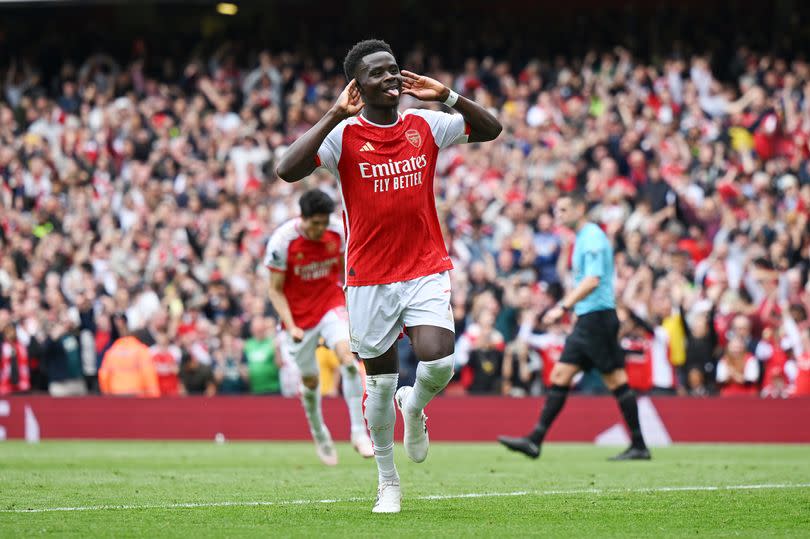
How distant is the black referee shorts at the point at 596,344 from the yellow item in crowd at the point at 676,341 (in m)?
5.31

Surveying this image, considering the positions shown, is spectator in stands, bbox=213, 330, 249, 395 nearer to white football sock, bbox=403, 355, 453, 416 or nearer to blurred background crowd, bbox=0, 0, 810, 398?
Result: blurred background crowd, bbox=0, 0, 810, 398

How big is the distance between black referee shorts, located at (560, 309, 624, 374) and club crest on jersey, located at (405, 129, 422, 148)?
5.44m

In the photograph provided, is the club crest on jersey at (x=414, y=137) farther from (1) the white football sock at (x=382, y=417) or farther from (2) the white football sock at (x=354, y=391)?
(2) the white football sock at (x=354, y=391)

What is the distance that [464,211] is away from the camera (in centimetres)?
2116

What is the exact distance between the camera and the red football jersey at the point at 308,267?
40.7ft

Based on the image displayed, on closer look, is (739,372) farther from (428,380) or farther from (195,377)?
(428,380)

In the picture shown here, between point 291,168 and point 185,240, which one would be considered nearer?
point 291,168

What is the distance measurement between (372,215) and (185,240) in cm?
1464

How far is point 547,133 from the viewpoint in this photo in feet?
73.9

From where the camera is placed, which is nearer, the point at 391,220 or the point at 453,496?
the point at 391,220

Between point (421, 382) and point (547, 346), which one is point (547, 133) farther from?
point (421, 382)

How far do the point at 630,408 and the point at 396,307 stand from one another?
574cm

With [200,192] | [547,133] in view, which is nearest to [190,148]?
[200,192]

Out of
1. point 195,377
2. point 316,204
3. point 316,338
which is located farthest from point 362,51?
point 195,377
